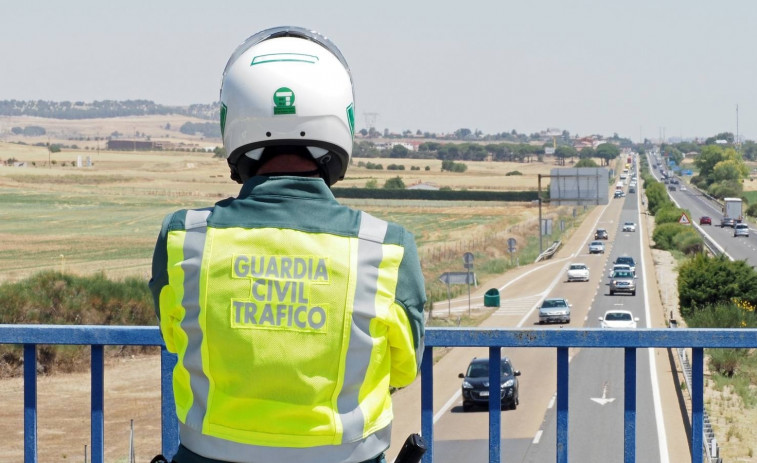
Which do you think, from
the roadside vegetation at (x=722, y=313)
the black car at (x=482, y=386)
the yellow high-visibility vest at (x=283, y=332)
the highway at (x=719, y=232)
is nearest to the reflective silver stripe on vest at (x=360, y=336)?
the yellow high-visibility vest at (x=283, y=332)

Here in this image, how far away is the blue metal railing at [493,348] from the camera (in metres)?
4.07

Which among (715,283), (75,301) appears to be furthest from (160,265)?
(715,283)

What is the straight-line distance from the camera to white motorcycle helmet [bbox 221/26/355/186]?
289cm

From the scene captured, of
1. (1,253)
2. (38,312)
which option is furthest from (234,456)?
(1,253)

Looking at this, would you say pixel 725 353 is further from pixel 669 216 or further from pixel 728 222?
pixel 728 222

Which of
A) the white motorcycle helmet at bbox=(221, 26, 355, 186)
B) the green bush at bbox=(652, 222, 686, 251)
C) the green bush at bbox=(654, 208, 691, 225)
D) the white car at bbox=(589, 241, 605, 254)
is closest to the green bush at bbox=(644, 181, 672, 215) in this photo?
the green bush at bbox=(654, 208, 691, 225)

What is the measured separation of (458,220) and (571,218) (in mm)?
25496

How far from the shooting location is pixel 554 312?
4150 cm

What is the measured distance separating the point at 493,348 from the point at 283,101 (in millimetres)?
1634

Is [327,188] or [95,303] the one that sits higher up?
[327,188]

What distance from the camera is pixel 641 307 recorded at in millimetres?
48500

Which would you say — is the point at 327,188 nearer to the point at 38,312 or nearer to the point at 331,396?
the point at 331,396

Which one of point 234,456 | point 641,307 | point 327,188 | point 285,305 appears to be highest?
point 327,188

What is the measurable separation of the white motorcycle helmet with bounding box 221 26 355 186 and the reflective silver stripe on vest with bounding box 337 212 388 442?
0.35 meters
